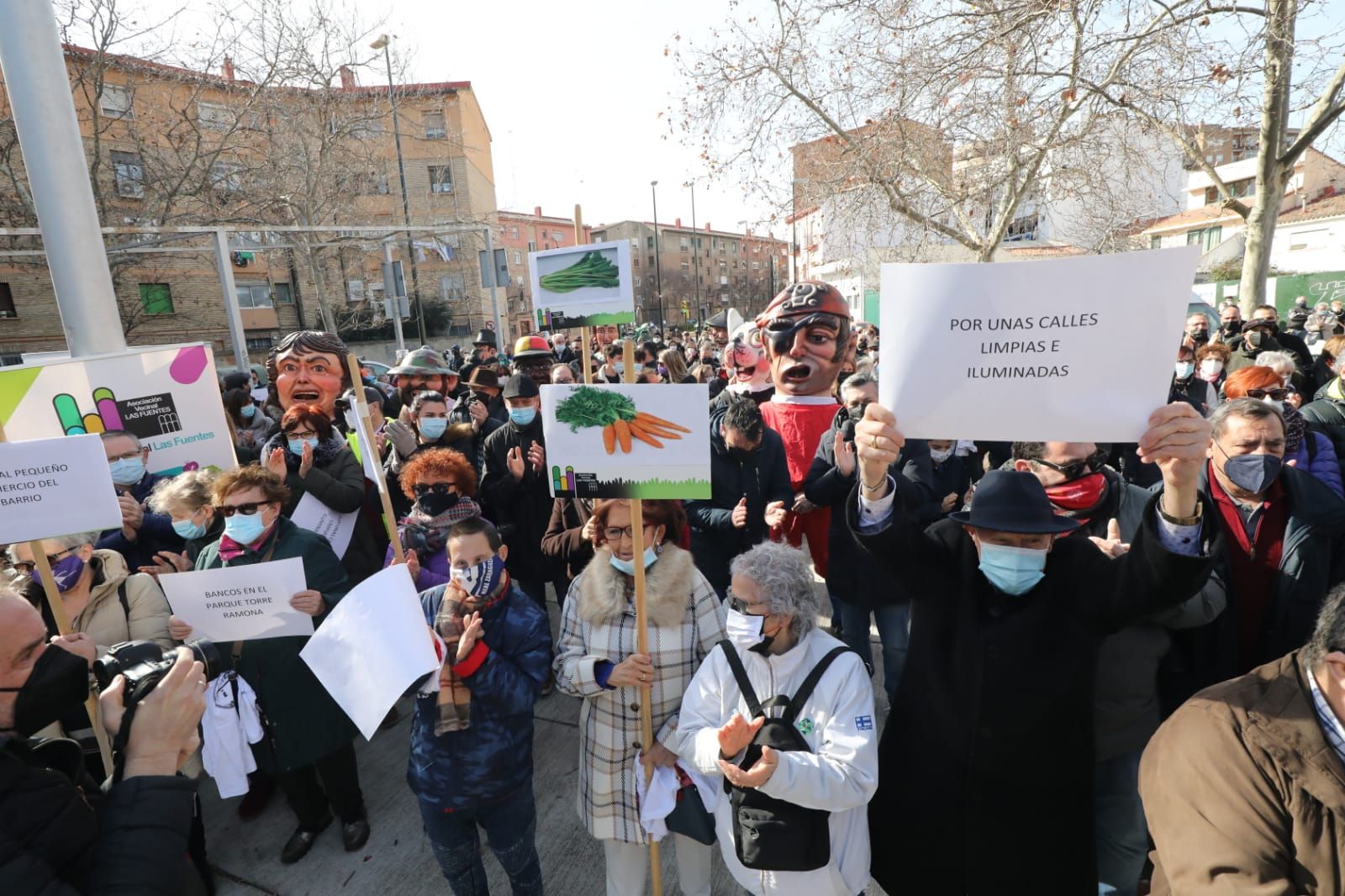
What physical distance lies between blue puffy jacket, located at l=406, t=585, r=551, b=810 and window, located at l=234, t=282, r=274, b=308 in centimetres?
3289

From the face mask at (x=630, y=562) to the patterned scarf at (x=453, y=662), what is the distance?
50 centimetres

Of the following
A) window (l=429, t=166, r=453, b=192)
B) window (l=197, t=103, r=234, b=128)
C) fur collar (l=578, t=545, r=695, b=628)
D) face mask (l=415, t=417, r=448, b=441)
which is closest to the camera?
fur collar (l=578, t=545, r=695, b=628)

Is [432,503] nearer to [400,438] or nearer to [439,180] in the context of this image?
[400,438]

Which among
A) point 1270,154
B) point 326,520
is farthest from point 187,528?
point 1270,154

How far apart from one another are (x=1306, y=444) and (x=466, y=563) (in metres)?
3.44

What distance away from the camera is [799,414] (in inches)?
172

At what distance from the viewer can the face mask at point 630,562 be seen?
2682 mm

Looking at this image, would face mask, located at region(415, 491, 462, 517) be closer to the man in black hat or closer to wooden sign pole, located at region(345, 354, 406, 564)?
wooden sign pole, located at region(345, 354, 406, 564)

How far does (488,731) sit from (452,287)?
35.2m

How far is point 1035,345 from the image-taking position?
1684 millimetres

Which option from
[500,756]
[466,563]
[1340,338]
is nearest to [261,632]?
[466,563]

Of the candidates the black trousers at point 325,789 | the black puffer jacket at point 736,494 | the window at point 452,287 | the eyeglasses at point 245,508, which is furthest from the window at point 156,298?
the black puffer jacket at point 736,494

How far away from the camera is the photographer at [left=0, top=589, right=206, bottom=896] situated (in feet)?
4.38

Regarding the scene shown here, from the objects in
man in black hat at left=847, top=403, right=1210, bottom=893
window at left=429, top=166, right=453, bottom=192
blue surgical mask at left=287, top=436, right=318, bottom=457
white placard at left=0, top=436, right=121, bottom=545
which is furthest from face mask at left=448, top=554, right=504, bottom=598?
window at left=429, top=166, right=453, bottom=192
